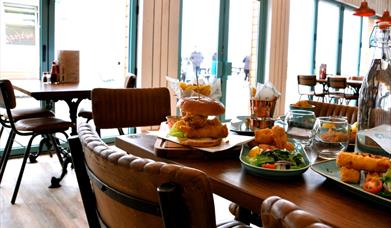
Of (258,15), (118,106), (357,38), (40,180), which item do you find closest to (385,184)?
(118,106)

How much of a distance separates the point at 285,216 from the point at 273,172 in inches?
20.3

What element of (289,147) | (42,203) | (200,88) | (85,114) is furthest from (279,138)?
(85,114)

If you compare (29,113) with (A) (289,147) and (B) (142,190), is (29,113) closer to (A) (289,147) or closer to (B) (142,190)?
(A) (289,147)

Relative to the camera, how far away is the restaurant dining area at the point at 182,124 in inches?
29.0

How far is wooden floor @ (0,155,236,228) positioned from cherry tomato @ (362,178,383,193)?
58.1 inches

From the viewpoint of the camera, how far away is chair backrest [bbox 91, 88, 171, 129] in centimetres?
189

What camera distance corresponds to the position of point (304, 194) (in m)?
0.90

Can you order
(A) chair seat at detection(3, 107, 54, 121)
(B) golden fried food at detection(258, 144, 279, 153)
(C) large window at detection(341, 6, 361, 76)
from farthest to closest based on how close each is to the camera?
1. (C) large window at detection(341, 6, 361, 76)
2. (A) chair seat at detection(3, 107, 54, 121)
3. (B) golden fried food at detection(258, 144, 279, 153)

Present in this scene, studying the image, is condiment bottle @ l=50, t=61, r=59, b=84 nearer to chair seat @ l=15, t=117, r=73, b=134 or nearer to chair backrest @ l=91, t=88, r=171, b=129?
chair seat @ l=15, t=117, r=73, b=134

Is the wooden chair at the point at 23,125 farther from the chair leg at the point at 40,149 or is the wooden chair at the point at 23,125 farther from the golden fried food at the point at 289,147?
the golden fried food at the point at 289,147

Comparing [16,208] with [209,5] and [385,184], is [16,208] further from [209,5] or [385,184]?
[209,5]

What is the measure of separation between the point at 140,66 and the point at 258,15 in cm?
267

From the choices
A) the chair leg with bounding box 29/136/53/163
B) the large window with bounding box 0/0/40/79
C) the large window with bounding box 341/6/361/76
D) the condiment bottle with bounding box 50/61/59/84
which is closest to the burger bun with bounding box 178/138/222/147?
the condiment bottle with bounding box 50/61/59/84

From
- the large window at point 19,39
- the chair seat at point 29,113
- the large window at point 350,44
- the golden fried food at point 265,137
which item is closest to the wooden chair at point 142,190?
the golden fried food at point 265,137
